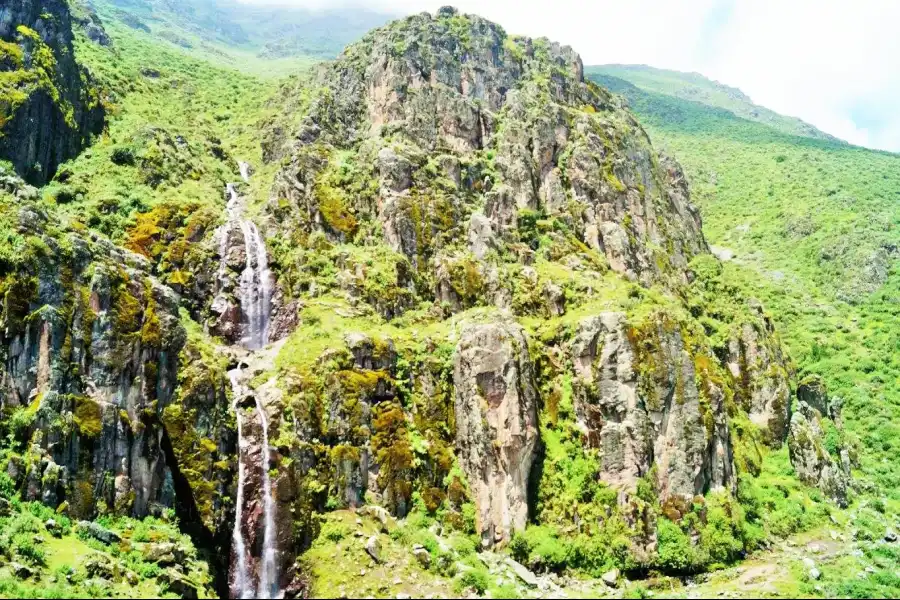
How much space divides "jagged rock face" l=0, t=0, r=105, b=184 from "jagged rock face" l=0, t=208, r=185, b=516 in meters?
23.5

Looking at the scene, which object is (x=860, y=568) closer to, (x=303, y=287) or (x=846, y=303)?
(x=303, y=287)

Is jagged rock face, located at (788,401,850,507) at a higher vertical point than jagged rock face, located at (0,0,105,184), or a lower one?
lower

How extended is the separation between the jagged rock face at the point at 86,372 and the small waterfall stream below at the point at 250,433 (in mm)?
4201

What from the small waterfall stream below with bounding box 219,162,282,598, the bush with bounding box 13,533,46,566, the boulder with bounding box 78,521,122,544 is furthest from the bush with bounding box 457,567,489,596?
the bush with bounding box 13,533,46,566

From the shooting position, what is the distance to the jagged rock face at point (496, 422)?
40.0 m

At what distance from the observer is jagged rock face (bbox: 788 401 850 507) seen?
50312 millimetres

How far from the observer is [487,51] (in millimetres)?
81688

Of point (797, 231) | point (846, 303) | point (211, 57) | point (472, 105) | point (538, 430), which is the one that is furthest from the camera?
point (211, 57)

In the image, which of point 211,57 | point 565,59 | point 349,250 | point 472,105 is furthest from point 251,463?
Answer: point 211,57

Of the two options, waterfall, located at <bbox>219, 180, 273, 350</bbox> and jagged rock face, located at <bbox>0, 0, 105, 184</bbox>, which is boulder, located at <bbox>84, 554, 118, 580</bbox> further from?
jagged rock face, located at <bbox>0, 0, 105, 184</bbox>

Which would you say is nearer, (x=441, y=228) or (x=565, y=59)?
(x=441, y=228)

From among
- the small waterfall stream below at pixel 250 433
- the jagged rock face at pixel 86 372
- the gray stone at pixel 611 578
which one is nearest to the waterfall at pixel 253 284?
the small waterfall stream below at pixel 250 433

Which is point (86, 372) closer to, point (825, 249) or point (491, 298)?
point (491, 298)

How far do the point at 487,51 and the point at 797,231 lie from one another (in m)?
53.3
